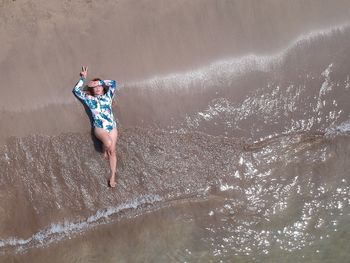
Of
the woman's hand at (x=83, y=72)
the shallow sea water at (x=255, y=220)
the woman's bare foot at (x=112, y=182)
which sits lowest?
the shallow sea water at (x=255, y=220)

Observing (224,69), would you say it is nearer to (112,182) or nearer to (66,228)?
(112,182)

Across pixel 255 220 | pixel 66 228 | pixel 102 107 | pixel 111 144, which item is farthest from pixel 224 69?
pixel 66 228

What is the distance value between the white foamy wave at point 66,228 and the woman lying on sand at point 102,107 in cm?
55

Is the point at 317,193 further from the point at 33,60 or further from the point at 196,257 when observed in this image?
the point at 33,60

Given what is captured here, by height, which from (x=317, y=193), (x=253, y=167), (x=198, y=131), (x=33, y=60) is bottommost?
(x=317, y=193)

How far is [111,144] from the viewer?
718cm

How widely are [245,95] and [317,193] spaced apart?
1.81 m

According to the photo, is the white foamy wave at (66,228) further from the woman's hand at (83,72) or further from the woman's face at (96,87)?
the woman's hand at (83,72)

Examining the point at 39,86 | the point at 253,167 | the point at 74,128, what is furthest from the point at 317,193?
the point at 39,86

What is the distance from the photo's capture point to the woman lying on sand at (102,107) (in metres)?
7.13

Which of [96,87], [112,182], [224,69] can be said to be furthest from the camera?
[224,69]

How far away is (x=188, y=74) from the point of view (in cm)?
740

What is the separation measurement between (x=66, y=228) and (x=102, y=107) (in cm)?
182

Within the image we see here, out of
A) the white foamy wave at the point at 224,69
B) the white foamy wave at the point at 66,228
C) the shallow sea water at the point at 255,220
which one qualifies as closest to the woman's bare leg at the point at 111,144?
the white foamy wave at the point at 66,228
